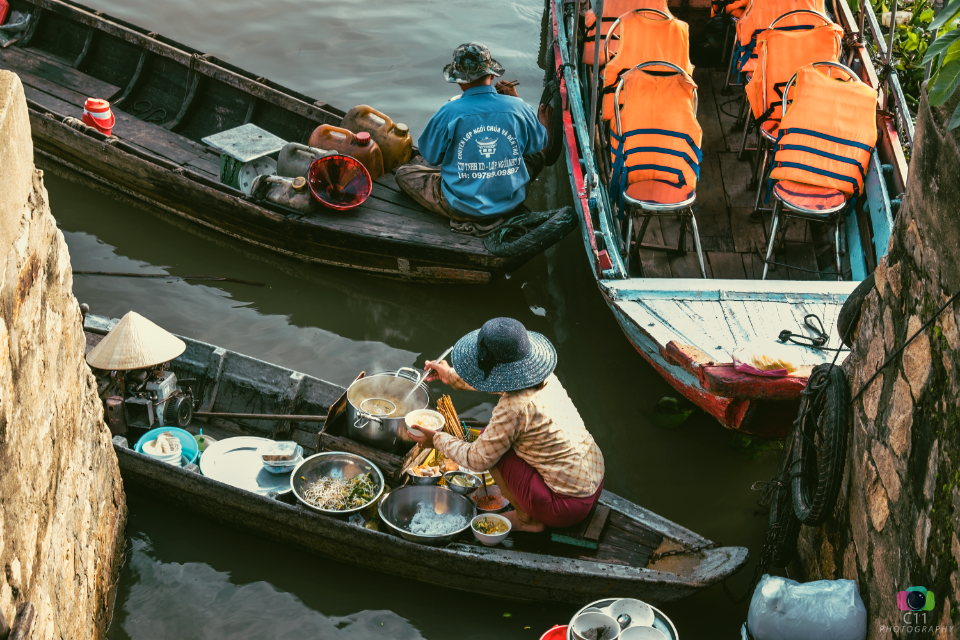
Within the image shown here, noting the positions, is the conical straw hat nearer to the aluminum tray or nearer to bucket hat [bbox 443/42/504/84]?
the aluminum tray

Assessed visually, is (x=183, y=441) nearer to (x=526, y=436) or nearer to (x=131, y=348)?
(x=131, y=348)

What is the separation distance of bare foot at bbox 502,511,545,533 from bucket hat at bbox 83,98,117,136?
5.46 metres

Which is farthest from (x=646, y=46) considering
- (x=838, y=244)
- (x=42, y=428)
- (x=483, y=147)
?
(x=42, y=428)

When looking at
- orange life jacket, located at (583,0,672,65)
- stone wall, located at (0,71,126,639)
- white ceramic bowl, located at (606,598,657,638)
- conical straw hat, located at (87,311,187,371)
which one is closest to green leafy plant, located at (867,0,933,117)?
orange life jacket, located at (583,0,672,65)

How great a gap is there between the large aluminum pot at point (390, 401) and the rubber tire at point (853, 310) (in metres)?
2.35

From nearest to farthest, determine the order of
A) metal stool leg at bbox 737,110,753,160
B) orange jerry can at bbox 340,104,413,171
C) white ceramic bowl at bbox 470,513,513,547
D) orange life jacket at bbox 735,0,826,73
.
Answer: white ceramic bowl at bbox 470,513,513,547
orange life jacket at bbox 735,0,826,73
metal stool leg at bbox 737,110,753,160
orange jerry can at bbox 340,104,413,171

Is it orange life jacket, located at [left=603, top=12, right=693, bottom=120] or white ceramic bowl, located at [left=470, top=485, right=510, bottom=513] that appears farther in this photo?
orange life jacket, located at [left=603, top=12, right=693, bottom=120]

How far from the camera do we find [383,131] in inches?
293

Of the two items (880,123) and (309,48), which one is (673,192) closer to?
(880,123)

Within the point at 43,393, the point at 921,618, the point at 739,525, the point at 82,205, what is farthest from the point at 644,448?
the point at 82,205

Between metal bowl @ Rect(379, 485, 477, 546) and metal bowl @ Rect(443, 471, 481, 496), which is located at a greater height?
metal bowl @ Rect(443, 471, 481, 496)

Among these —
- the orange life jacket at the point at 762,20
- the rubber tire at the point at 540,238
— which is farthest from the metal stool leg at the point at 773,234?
the orange life jacket at the point at 762,20

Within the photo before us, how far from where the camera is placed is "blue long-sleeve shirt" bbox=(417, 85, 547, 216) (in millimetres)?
6508

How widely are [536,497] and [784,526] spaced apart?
4.21 feet
